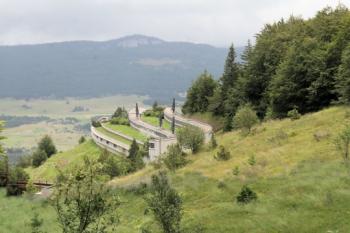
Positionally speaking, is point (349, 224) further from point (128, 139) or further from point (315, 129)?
point (128, 139)

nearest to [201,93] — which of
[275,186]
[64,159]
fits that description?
[64,159]

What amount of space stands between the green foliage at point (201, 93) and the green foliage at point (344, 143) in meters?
60.9

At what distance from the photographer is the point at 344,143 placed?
35812 millimetres

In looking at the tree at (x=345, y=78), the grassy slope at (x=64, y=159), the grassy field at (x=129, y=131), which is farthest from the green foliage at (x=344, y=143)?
the grassy field at (x=129, y=131)

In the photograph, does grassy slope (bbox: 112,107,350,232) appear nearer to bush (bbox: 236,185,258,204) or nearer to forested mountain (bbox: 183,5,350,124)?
bush (bbox: 236,185,258,204)

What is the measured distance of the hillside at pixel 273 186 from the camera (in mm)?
27938

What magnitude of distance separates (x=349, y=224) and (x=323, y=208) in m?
2.50

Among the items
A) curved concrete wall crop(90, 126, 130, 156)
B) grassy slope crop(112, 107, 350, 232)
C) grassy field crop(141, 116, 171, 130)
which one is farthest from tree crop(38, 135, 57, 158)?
grassy slope crop(112, 107, 350, 232)

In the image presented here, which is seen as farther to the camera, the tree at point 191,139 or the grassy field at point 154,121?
the grassy field at point 154,121

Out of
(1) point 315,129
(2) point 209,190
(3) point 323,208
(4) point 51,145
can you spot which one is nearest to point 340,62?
(1) point 315,129

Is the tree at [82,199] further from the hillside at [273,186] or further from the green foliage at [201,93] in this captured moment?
the green foliage at [201,93]

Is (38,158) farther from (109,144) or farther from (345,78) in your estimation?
(345,78)

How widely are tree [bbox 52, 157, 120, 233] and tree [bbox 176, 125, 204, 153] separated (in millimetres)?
35349

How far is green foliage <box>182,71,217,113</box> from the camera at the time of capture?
99.1 meters
